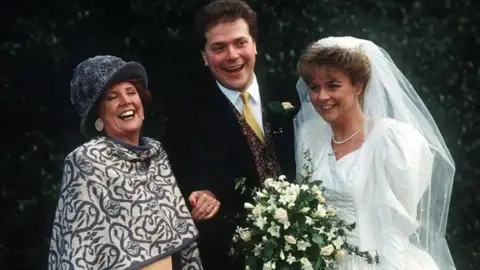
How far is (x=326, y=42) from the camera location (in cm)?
379

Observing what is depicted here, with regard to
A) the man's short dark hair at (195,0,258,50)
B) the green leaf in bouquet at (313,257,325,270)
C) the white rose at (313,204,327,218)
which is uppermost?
the man's short dark hair at (195,0,258,50)

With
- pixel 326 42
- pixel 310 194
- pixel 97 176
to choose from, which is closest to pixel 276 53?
pixel 326 42

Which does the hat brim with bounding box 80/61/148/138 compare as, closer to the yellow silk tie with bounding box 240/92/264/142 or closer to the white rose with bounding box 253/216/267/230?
the yellow silk tie with bounding box 240/92/264/142

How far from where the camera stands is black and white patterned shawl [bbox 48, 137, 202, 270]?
10.7 ft

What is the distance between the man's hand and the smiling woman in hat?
21cm

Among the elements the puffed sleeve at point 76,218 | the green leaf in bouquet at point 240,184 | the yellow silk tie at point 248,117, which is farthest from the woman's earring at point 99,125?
the yellow silk tie at point 248,117

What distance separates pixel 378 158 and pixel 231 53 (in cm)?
88

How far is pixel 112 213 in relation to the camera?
3297 millimetres

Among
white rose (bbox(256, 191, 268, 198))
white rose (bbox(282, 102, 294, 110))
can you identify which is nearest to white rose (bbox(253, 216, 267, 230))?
white rose (bbox(256, 191, 268, 198))

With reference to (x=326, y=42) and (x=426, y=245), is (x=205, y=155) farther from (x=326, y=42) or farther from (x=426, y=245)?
(x=426, y=245)

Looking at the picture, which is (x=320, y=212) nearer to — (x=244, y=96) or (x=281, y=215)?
(x=281, y=215)

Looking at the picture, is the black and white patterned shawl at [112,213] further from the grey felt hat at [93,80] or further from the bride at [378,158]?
the bride at [378,158]

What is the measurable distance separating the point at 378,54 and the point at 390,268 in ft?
3.34

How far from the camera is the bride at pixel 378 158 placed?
11.9 feet
